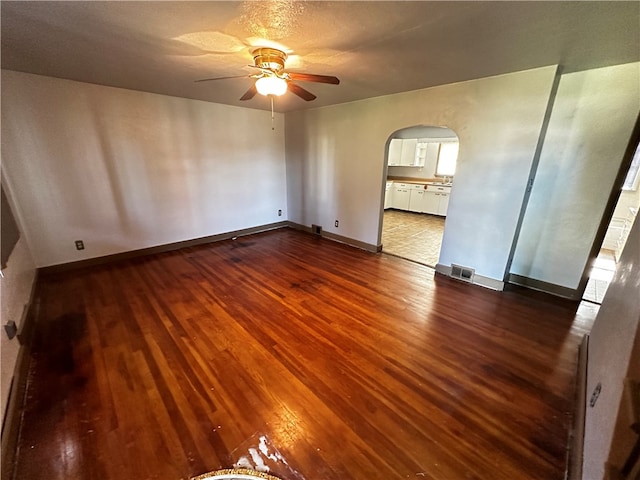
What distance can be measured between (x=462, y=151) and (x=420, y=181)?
4270mm

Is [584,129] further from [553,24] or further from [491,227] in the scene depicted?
[553,24]

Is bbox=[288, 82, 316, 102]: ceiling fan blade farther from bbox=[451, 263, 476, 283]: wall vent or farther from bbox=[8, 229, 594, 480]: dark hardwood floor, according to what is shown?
bbox=[451, 263, 476, 283]: wall vent

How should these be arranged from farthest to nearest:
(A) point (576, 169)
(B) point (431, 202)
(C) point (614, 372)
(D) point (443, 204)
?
(B) point (431, 202)
(D) point (443, 204)
(A) point (576, 169)
(C) point (614, 372)

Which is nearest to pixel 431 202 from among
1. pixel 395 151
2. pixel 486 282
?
pixel 395 151

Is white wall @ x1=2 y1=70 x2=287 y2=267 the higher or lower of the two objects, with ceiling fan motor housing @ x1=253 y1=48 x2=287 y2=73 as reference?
lower

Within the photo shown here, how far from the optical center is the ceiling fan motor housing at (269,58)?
2.11 m

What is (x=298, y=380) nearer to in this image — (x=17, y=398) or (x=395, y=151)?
(x=17, y=398)

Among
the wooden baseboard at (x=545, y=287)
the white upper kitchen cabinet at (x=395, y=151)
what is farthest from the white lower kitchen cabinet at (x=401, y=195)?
the wooden baseboard at (x=545, y=287)

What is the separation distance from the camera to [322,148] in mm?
4602

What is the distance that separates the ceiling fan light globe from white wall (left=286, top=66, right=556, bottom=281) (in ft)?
6.23

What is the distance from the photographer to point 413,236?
5.08m

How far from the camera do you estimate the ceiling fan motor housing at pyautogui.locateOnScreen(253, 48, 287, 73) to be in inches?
82.9

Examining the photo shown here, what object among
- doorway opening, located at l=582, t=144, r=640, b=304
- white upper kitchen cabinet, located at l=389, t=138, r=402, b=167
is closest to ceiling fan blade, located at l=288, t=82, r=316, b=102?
doorway opening, located at l=582, t=144, r=640, b=304

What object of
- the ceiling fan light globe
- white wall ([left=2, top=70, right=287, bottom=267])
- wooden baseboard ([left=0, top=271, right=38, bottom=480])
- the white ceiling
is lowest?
wooden baseboard ([left=0, top=271, right=38, bottom=480])
